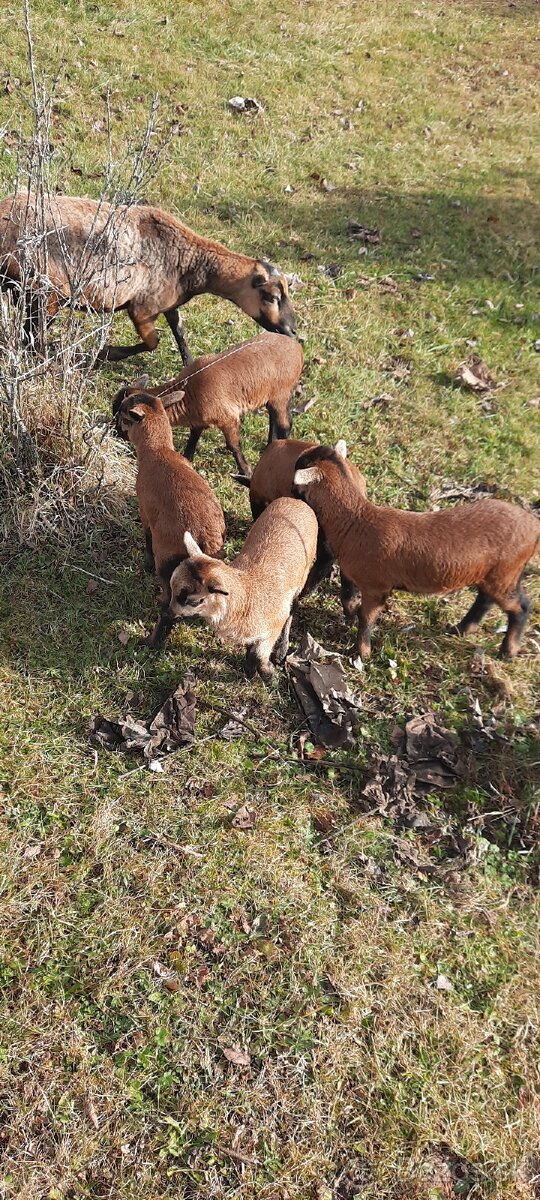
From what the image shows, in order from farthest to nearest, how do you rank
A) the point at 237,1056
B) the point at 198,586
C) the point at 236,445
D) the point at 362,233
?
the point at 362,233
the point at 236,445
the point at 198,586
the point at 237,1056

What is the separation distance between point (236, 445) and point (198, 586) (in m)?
2.35

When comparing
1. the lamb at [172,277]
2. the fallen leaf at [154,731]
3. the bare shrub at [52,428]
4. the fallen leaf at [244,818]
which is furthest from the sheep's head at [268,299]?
the fallen leaf at [244,818]

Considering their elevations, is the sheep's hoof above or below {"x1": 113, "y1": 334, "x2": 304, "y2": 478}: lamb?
below

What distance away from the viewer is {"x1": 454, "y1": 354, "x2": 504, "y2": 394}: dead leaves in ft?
24.4

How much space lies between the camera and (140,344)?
22.1 feet

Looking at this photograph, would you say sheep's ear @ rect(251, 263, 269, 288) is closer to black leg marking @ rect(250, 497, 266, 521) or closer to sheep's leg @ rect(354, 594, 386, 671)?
black leg marking @ rect(250, 497, 266, 521)

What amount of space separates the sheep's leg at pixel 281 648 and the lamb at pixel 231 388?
1796 millimetres

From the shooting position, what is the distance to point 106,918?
3.64m

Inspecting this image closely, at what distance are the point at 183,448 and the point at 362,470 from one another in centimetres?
166

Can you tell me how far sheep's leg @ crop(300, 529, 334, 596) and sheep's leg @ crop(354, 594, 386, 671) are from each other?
485 mm

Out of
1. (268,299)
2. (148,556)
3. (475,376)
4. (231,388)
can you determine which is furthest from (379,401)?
(148,556)

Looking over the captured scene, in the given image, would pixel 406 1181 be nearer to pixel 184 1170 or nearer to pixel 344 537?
pixel 184 1170

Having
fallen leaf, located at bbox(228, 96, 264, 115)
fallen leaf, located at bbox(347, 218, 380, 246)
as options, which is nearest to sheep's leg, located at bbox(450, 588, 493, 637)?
→ fallen leaf, located at bbox(347, 218, 380, 246)

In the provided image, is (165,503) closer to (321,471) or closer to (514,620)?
(321,471)
